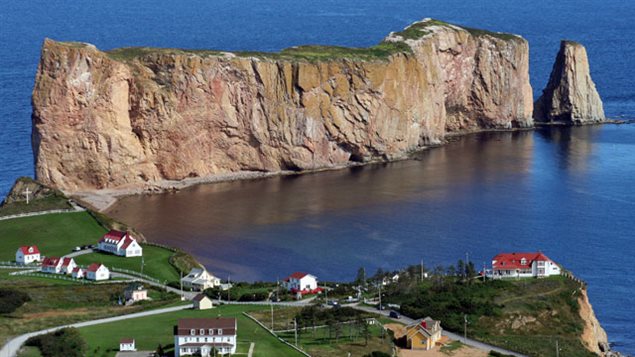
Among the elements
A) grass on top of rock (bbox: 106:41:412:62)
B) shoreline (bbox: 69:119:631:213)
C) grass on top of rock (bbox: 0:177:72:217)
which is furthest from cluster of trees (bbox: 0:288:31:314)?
grass on top of rock (bbox: 106:41:412:62)

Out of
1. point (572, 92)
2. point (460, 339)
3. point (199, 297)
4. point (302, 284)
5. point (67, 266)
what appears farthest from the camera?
point (572, 92)

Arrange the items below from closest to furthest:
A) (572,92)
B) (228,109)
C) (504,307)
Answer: (504,307)
(228,109)
(572,92)

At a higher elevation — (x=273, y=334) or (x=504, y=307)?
(x=504, y=307)

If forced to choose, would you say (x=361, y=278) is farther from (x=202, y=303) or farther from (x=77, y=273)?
(x=77, y=273)

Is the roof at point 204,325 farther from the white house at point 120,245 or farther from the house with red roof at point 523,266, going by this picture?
the white house at point 120,245

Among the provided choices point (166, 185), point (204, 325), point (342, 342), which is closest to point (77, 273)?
point (204, 325)

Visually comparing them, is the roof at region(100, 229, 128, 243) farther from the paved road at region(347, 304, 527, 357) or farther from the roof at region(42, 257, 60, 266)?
the paved road at region(347, 304, 527, 357)
